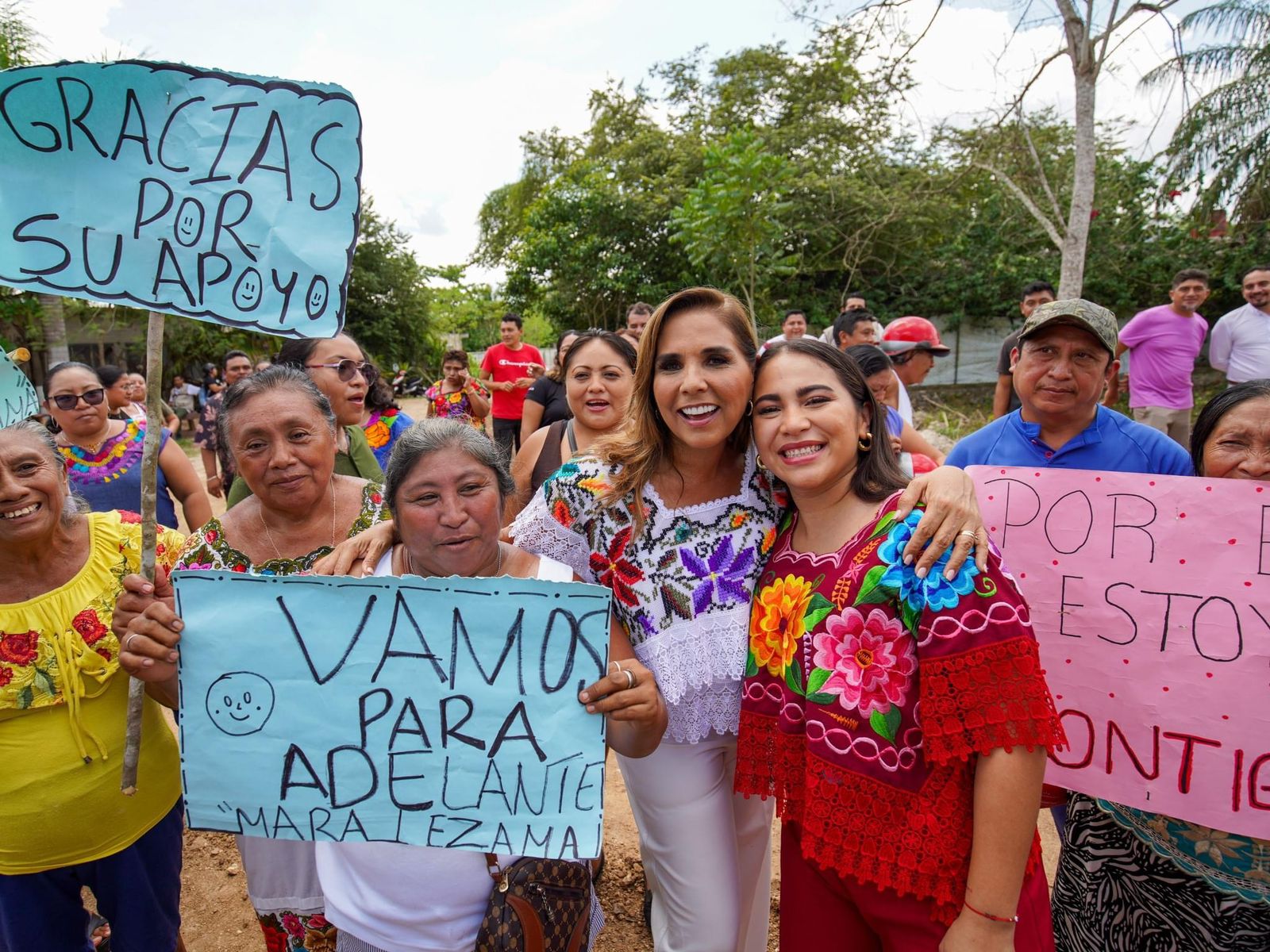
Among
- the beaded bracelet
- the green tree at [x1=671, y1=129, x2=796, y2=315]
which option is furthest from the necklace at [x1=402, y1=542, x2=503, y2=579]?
the green tree at [x1=671, y1=129, x2=796, y2=315]

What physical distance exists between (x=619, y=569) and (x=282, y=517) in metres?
1.02

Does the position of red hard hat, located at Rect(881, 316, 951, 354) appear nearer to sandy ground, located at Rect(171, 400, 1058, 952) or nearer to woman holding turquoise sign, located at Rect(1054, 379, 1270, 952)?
sandy ground, located at Rect(171, 400, 1058, 952)

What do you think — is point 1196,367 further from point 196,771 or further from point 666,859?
point 196,771

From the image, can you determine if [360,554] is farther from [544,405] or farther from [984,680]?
[544,405]

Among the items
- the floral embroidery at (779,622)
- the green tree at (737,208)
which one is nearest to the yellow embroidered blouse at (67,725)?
the floral embroidery at (779,622)

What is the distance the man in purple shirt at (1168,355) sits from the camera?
677cm

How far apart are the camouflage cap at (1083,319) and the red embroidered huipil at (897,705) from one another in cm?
107

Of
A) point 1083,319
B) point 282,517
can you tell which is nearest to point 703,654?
point 282,517

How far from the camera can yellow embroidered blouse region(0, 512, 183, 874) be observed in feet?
6.56

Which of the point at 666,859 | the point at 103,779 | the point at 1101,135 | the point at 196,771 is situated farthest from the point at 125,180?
the point at 1101,135

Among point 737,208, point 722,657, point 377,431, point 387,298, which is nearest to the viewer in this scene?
point 722,657

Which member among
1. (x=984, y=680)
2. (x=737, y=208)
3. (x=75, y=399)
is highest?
(x=737, y=208)

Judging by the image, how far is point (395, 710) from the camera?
5.41 ft

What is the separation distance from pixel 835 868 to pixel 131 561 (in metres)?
2.10
